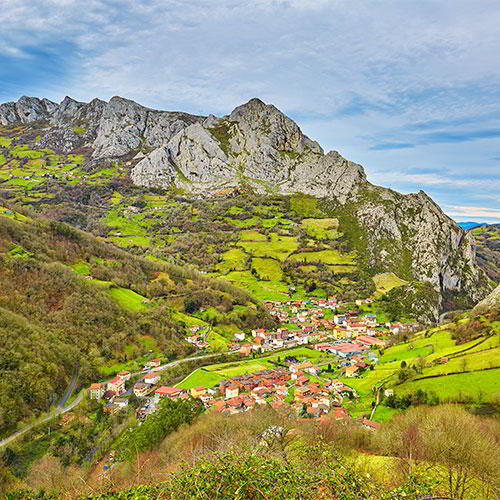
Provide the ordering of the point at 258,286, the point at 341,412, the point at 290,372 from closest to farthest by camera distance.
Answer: the point at 341,412, the point at 290,372, the point at 258,286

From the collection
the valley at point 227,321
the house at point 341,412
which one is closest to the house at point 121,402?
the valley at point 227,321

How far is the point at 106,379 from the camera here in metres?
48.6

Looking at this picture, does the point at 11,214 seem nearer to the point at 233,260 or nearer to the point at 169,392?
the point at 169,392

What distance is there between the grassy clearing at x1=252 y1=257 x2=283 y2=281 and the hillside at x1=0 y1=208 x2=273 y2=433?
25241 mm

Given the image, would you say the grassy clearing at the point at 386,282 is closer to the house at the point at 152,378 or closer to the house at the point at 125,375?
the house at the point at 152,378

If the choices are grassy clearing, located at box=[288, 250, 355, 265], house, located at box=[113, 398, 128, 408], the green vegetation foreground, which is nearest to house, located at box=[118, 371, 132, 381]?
house, located at box=[113, 398, 128, 408]

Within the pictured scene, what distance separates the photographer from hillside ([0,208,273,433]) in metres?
39.4

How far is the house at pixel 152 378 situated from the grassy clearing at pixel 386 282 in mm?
81180

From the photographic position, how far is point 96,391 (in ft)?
139

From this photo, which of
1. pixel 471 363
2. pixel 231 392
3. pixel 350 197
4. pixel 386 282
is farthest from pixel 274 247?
pixel 471 363

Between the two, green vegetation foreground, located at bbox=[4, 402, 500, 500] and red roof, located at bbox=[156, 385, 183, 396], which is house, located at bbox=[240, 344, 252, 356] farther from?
green vegetation foreground, located at bbox=[4, 402, 500, 500]

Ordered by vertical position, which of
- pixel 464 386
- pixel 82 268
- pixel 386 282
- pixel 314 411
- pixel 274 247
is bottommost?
pixel 314 411

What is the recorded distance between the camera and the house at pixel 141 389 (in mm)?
44503

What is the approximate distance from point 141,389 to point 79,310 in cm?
1908
